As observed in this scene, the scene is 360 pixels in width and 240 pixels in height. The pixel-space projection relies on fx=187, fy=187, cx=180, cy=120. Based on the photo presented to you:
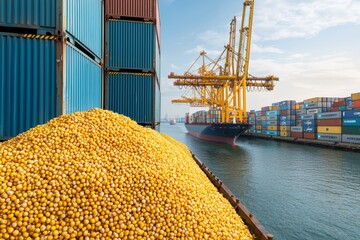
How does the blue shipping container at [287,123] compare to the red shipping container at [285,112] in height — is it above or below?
below

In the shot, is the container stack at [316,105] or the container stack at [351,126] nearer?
the container stack at [351,126]

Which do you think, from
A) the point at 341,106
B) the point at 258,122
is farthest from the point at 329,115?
the point at 258,122

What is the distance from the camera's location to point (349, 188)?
48.1 feet

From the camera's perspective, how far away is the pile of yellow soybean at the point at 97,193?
3.53m

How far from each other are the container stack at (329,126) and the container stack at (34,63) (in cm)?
4421

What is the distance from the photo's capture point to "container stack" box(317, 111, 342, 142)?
116 feet

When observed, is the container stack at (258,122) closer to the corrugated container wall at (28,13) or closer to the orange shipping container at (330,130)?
the orange shipping container at (330,130)

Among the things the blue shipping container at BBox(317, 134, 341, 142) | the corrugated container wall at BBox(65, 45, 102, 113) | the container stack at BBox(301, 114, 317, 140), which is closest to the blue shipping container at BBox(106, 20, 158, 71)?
the corrugated container wall at BBox(65, 45, 102, 113)

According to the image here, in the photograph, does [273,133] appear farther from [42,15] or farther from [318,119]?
[42,15]

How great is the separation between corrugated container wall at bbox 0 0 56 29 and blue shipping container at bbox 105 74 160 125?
19.1ft

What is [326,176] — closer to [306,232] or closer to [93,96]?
[306,232]

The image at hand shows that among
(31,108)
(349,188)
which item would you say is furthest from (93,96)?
(349,188)

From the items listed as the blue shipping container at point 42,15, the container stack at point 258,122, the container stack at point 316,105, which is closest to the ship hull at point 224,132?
the container stack at point 316,105

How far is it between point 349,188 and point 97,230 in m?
18.8
